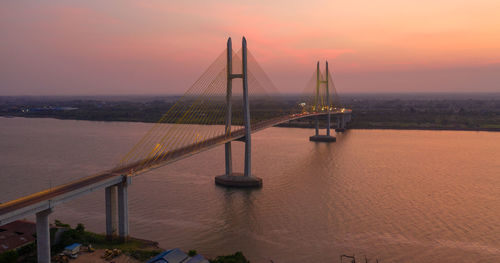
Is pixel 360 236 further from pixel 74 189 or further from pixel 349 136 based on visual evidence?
pixel 349 136

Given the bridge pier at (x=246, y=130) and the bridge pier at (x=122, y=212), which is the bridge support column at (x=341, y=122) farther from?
the bridge pier at (x=122, y=212)

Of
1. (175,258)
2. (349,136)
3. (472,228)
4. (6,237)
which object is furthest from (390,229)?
(349,136)

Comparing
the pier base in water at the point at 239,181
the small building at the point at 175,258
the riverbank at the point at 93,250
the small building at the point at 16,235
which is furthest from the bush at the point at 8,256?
the pier base in water at the point at 239,181

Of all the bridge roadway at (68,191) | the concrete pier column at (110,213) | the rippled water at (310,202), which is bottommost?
the rippled water at (310,202)

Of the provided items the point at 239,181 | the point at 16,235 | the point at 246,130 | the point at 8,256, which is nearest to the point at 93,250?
the point at 8,256

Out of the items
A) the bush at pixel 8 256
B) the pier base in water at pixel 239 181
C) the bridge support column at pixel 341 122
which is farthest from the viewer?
the bridge support column at pixel 341 122

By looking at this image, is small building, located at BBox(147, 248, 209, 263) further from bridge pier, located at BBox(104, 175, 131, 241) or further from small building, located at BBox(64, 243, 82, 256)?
bridge pier, located at BBox(104, 175, 131, 241)
